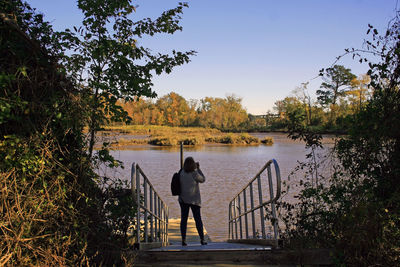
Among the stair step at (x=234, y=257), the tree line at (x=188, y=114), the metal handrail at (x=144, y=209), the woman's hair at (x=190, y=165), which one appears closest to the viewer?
the stair step at (x=234, y=257)

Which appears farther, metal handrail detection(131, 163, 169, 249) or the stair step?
metal handrail detection(131, 163, 169, 249)

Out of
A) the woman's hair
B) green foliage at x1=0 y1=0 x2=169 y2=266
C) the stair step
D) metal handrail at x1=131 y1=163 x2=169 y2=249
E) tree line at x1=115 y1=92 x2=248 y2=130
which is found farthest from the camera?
tree line at x1=115 y1=92 x2=248 y2=130

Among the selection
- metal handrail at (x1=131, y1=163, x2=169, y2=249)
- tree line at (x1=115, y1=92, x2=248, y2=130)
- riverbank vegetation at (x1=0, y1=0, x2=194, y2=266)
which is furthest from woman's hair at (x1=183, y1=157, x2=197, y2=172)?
tree line at (x1=115, y1=92, x2=248, y2=130)

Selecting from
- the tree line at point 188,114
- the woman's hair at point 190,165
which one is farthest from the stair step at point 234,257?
the tree line at point 188,114

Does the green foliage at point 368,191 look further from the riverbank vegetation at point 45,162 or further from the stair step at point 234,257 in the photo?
the riverbank vegetation at point 45,162

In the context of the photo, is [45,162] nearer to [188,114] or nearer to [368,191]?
[368,191]

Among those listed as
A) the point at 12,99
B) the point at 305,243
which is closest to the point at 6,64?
the point at 12,99

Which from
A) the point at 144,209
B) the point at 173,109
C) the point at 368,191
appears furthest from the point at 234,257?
the point at 173,109

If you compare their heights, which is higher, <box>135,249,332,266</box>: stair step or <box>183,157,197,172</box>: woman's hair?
<box>183,157,197,172</box>: woman's hair

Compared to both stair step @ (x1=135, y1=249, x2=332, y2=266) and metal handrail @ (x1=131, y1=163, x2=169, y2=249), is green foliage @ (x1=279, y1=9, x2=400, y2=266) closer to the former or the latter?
stair step @ (x1=135, y1=249, x2=332, y2=266)

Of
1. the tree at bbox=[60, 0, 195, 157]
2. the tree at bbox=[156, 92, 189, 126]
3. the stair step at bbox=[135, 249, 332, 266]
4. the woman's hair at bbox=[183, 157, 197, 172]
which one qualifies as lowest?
the stair step at bbox=[135, 249, 332, 266]

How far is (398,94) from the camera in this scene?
457 cm

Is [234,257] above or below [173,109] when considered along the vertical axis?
below

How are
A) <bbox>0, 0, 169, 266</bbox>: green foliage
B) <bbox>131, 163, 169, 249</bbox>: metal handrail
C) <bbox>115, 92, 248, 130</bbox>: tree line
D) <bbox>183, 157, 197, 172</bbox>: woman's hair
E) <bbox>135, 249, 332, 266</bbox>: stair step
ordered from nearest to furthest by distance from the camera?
1. <bbox>0, 0, 169, 266</bbox>: green foliage
2. <bbox>135, 249, 332, 266</bbox>: stair step
3. <bbox>131, 163, 169, 249</bbox>: metal handrail
4. <bbox>183, 157, 197, 172</bbox>: woman's hair
5. <bbox>115, 92, 248, 130</bbox>: tree line
